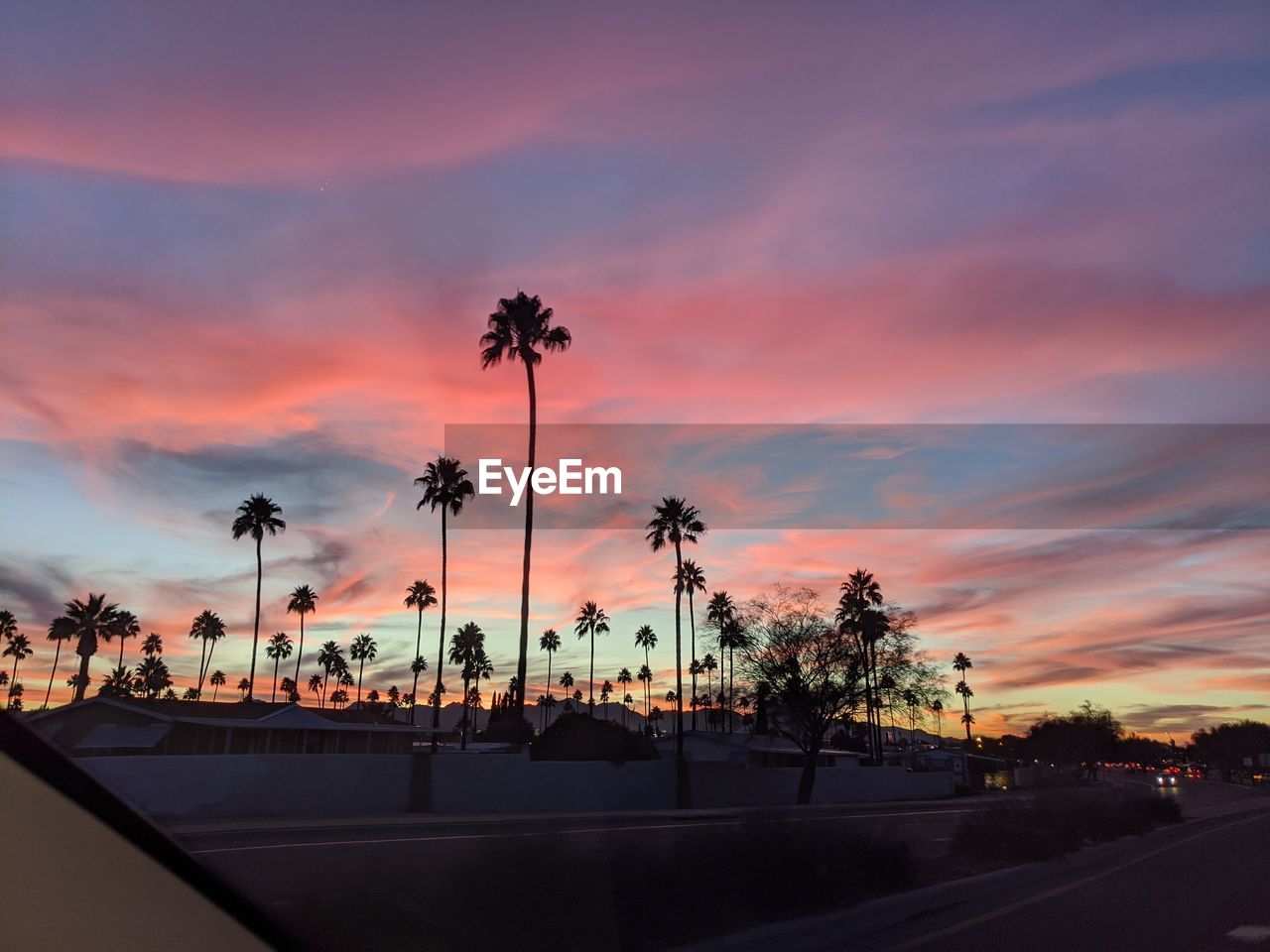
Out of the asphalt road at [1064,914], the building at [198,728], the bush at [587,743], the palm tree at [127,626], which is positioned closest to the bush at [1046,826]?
the asphalt road at [1064,914]

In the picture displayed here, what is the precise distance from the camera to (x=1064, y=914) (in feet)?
42.2

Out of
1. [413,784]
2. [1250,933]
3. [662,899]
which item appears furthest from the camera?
[413,784]

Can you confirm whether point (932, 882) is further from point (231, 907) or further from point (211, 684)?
point (211, 684)

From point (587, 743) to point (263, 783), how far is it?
2026cm

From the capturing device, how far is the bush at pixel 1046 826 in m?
19.5

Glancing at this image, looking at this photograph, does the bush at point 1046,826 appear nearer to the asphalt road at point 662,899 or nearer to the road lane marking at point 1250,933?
the asphalt road at point 662,899

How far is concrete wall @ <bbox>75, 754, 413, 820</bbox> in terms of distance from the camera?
27453 millimetres

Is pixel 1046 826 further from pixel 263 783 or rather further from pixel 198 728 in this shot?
pixel 198 728

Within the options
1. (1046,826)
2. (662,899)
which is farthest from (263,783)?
(662,899)

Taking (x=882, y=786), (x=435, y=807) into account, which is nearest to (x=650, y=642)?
(x=882, y=786)

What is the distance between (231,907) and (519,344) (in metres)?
44.1

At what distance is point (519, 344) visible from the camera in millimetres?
47438

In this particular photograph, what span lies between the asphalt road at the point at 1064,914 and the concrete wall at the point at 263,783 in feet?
70.8

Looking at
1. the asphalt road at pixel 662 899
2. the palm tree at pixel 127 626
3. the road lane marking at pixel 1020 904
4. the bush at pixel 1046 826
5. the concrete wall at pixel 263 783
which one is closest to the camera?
the asphalt road at pixel 662 899
